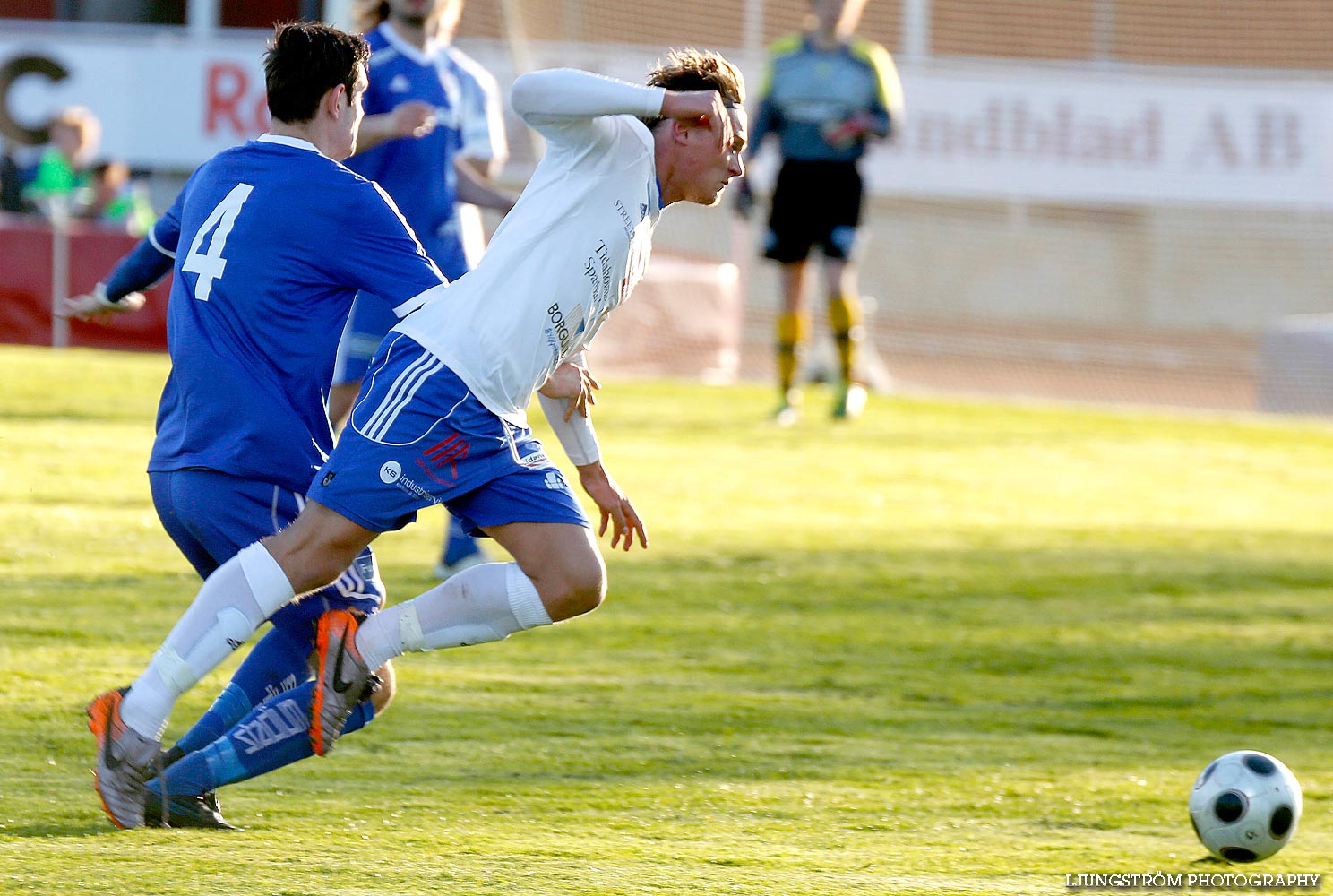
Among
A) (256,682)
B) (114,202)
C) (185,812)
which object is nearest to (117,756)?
(185,812)

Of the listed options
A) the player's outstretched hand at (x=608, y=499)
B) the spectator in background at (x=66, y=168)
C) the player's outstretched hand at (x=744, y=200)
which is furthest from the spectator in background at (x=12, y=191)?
the player's outstretched hand at (x=608, y=499)

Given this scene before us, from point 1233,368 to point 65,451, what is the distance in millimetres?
13860

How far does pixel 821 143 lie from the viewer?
1120cm

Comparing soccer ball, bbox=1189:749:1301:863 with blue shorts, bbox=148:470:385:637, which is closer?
blue shorts, bbox=148:470:385:637

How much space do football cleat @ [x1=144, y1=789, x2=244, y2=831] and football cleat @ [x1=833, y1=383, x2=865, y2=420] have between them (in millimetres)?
8239

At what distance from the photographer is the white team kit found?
3400 mm

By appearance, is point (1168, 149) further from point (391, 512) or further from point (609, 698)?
point (391, 512)

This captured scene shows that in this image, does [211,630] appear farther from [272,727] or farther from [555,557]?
[555,557]

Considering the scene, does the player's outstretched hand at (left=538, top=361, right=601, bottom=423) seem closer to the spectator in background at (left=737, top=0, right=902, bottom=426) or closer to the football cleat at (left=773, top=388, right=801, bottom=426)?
the spectator in background at (left=737, top=0, right=902, bottom=426)

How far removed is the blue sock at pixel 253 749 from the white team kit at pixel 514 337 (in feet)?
1.66

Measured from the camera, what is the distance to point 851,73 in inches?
438

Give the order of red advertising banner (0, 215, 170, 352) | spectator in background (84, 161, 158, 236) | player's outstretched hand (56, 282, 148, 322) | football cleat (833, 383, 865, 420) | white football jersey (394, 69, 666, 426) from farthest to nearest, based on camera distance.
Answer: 1. spectator in background (84, 161, 158, 236)
2. red advertising banner (0, 215, 170, 352)
3. football cleat (833, 383, 865, 420)
4. player's outstretched hand (56, 282, 148, 322)
5. white football jersey (394, 69, 666, 426)

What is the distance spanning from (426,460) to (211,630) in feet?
1.73

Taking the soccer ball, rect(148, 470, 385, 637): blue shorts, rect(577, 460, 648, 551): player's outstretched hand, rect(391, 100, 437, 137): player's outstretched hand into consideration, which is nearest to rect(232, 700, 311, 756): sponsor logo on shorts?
rect(148, 470, 385, 637): blue shorts
